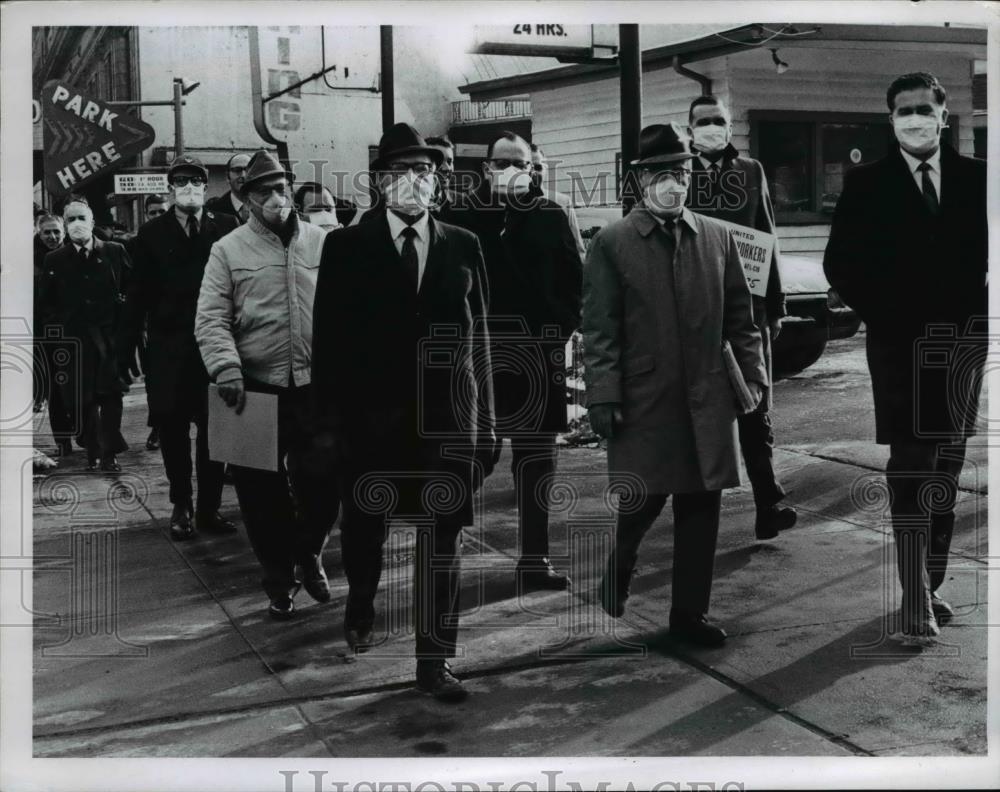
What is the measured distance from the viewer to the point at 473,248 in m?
5.64

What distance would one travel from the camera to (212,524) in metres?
7.86

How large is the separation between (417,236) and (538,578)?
1815mm

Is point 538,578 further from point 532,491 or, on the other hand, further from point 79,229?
point 79,229

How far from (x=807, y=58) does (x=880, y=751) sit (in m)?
3.62

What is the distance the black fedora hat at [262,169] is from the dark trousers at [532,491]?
→ 5.17 ft

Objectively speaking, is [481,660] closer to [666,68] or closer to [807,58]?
[807,58]

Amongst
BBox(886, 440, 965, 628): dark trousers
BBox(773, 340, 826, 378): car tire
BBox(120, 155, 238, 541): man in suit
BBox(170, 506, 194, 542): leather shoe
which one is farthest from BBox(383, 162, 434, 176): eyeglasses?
BBox(773, 340, 826, 378): car tire

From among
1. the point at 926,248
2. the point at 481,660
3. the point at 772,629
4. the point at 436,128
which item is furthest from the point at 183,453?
the point at 926,248

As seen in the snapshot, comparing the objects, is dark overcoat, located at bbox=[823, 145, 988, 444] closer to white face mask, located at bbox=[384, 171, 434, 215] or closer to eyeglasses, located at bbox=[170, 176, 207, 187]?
white face mask, located at bbox=[384, 171, 434, 215]

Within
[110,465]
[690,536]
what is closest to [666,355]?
[690,536]

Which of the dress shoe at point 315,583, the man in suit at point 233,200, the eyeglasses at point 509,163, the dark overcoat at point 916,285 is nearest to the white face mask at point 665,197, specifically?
the dark overcoat at point 916,285

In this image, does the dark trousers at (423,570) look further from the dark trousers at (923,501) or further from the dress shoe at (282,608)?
the dark trousers at (923,501)

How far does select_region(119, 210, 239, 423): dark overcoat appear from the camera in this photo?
7.49 m

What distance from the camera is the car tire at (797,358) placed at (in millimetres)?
9000
